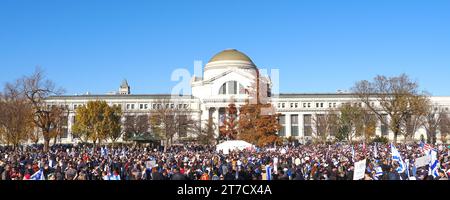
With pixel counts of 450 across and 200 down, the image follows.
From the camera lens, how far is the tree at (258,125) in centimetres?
5550

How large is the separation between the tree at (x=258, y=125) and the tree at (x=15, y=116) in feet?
75.6

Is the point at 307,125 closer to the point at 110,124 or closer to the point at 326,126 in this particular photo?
the point at 326,126

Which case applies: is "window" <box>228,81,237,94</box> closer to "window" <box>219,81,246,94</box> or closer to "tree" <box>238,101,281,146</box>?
"window" <box>219,81,246,94</box>

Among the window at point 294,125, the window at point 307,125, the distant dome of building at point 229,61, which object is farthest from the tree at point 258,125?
the distant dome of building at point 229,61

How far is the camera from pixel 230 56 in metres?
115

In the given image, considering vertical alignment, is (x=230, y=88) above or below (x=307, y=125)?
above

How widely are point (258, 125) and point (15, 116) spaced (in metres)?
25.4

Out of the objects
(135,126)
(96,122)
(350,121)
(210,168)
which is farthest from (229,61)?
(210,168)

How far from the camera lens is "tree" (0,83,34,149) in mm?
46125

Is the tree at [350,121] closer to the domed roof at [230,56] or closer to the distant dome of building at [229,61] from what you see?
the distant dome of building at [229,61]

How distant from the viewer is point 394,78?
206 ft
